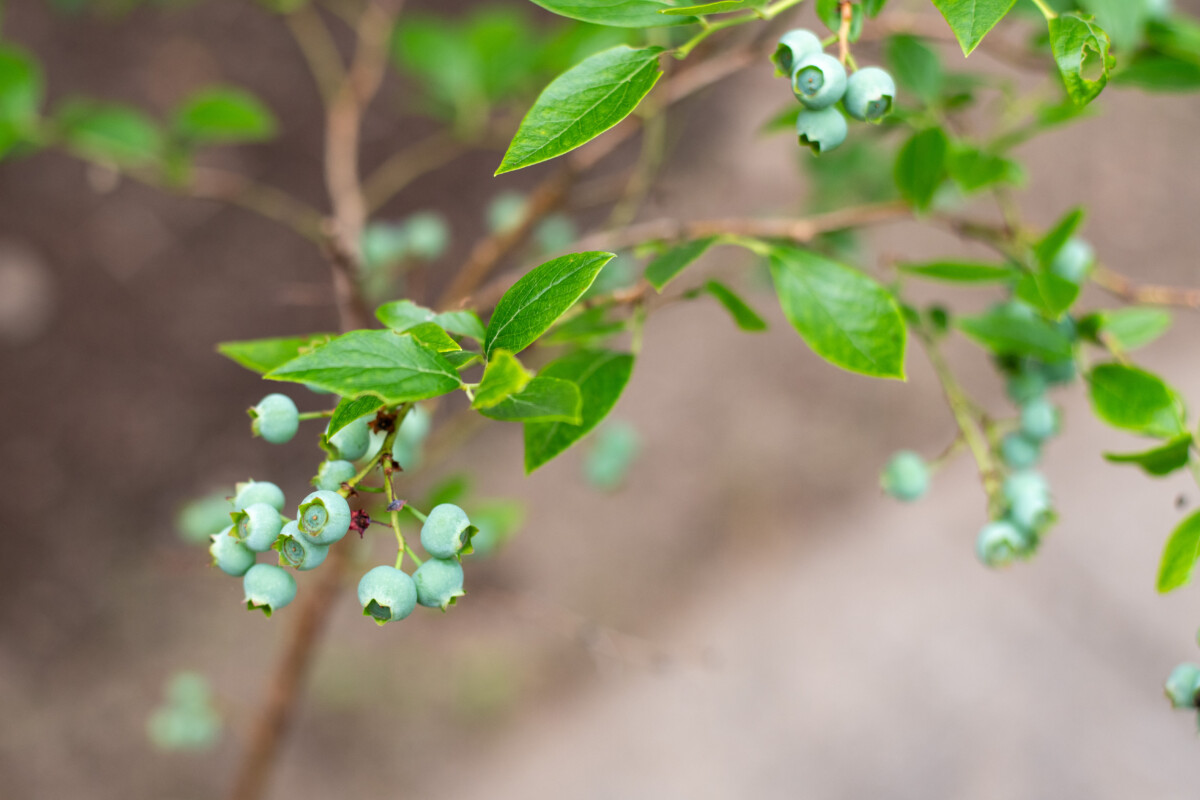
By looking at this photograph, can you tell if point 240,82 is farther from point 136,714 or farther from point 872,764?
point 872,764

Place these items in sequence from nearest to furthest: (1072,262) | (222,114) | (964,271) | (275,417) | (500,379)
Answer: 1. (500,379)
2. (275,417)
3. (964,271)
4. (1072,262)
5. (222,114)

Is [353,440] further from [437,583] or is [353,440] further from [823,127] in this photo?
[823,127]

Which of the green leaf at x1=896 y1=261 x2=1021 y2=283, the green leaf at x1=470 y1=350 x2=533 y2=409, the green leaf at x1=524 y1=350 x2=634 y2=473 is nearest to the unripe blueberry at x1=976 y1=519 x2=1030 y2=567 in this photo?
the green leaf at x1=896 y1=261 x2=1021 y2=283

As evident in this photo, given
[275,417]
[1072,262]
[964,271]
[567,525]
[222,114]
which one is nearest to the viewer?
[275,417]

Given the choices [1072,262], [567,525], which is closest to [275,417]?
[1072,262]

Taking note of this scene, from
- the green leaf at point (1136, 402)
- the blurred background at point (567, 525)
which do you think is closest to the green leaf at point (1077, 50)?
the green leaf at point (1136, 402)

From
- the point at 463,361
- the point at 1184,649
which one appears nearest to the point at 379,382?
the point at 463,361
